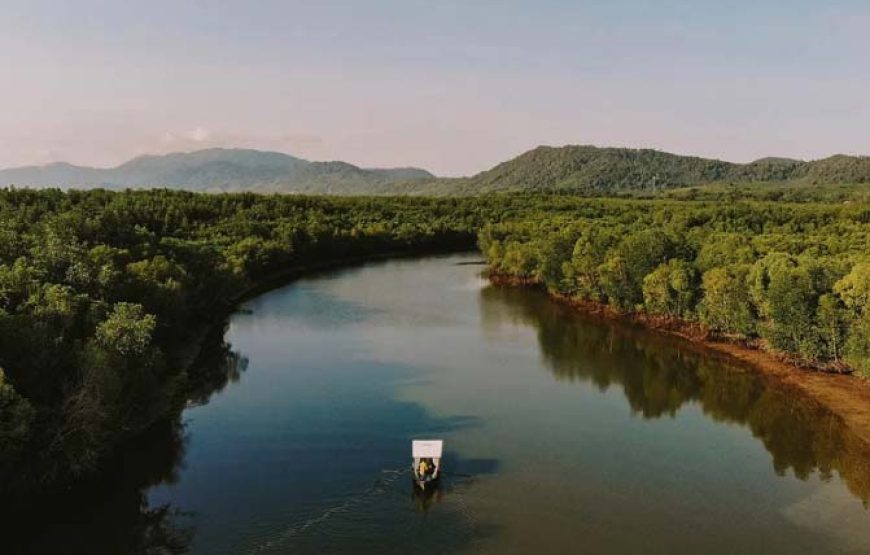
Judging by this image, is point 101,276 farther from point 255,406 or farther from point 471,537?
point 471,537

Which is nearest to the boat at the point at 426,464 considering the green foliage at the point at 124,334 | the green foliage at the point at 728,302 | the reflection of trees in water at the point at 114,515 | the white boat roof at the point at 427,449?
the white boat roof at the point at 427,449

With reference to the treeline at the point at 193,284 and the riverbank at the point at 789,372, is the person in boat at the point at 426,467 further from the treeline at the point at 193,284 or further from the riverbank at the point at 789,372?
the riverbank at the point at 789,372

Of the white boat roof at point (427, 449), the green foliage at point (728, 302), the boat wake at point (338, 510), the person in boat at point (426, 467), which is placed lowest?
the boat wake at point (338, 510)

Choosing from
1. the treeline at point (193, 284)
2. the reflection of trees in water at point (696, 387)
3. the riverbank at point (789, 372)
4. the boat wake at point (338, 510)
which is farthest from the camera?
the riverbank at point (789, 372)

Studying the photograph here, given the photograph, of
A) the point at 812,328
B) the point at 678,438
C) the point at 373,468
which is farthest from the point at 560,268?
the point at 373,468

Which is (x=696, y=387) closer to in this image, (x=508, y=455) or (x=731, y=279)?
(x=731, y=279)

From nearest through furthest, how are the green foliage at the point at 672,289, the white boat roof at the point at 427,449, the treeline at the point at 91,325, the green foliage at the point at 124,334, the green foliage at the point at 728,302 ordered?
the treeline at the point at 91,325 < the white boat roof at the point at 427,449 < the green foliage at the point at 124,334 < the green foliage at the point at 728,302 < the green foliage at the point at 672,289

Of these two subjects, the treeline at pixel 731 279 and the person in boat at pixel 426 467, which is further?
the treeline at pixel 731 279

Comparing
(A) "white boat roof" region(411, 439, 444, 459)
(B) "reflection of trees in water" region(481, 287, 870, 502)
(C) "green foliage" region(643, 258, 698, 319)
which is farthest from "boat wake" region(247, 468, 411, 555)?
(C) "green foliage" region(643, 258, 698, 319)
